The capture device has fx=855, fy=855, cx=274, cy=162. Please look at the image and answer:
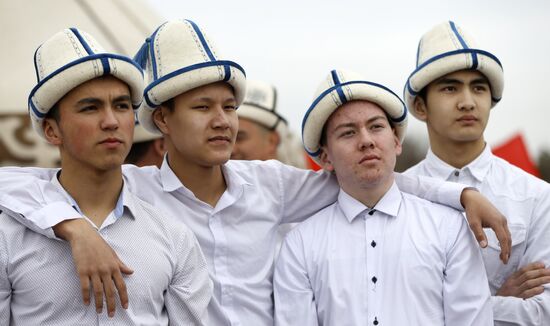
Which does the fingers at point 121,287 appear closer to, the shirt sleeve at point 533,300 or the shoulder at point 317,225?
the shoulder at point 317,225

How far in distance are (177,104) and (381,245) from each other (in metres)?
1.00

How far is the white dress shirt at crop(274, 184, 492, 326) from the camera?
3.24 meters

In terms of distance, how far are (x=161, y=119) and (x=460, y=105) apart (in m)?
1.37

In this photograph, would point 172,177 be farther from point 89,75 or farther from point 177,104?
point 89,75

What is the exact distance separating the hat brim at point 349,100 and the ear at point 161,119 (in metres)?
0.61

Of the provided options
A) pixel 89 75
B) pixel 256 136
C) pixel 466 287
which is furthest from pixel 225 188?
pixel 256 136

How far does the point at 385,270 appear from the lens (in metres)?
3.35

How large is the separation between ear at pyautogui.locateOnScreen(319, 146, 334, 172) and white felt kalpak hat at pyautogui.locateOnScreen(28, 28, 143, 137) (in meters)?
0.96

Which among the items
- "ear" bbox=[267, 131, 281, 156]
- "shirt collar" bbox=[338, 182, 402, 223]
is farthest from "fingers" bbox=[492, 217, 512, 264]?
"ear" bbox=[267, 131, 281, 156]

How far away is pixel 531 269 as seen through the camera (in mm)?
3604

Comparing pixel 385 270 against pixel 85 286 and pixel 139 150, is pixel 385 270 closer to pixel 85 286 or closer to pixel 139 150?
pixel 85 286

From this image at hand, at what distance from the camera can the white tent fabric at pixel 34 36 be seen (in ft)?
18.4

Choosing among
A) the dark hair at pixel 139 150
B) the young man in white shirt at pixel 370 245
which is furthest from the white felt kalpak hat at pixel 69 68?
A: the dark hair at pixel 139 150

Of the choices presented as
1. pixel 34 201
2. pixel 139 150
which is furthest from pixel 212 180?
pixel 139 150
